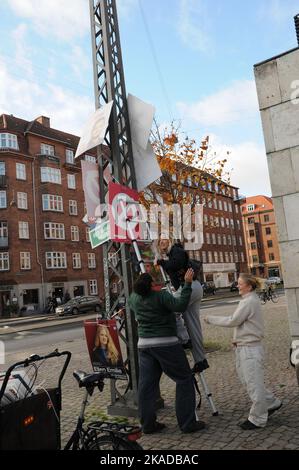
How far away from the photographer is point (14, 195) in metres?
41.3

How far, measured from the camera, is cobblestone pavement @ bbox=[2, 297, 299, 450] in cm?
443

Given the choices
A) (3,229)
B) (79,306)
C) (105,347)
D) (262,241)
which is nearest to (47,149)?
(3,229)

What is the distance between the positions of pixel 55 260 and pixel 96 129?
38492mm

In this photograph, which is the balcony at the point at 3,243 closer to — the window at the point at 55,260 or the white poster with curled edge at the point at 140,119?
the window at the point at 55,260

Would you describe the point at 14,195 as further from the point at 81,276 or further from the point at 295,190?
the point at 295,190

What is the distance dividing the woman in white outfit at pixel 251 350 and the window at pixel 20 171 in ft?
131

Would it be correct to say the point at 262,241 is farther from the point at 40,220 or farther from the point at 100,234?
the point at 100,234

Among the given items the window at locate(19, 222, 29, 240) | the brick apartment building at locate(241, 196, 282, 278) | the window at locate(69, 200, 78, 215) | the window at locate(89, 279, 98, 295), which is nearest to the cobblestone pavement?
the window at locate(19, 222, 29, 240)

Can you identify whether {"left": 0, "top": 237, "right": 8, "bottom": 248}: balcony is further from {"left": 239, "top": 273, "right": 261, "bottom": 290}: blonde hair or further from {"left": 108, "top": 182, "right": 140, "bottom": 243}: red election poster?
{"left": 239, "top": 273, "right": 261, "bottom": 290}: blonde hair

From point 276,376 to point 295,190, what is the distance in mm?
3069

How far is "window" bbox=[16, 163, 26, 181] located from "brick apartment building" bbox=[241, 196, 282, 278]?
64601 millimetres
